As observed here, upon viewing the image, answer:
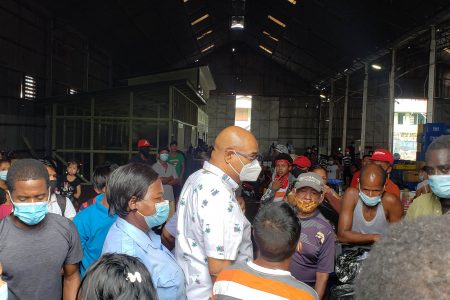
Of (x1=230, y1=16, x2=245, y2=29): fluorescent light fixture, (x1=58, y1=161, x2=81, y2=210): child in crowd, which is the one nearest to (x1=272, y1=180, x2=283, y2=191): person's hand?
(x1=58, y1=161, x2=81, y2=210): child in crowd

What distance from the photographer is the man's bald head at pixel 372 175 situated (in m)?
3.21

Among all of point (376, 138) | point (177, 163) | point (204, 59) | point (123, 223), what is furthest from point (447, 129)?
point (204, 59)

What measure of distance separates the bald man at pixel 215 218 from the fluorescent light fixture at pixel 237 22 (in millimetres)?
21030

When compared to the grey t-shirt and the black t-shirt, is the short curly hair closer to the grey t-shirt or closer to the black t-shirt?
the grey t-shirt

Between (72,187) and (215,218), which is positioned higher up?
(215,218)

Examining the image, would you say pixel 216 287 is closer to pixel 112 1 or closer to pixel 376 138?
pixel 112 1

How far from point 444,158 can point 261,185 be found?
6.86m

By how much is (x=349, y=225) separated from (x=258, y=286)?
175cm

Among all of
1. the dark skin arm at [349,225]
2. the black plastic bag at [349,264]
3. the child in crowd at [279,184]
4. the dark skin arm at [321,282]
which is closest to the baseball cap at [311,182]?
the dark skin arm at [349,225]

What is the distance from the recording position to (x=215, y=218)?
2.12 meters

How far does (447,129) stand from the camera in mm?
10031

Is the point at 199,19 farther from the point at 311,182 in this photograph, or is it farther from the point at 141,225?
the point at 141,225

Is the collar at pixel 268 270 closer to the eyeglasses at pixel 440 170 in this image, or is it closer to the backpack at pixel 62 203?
the eyeglasses at pixel 440 170

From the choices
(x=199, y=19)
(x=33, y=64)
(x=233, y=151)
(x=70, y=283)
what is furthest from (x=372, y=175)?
(x=199, y=19)
